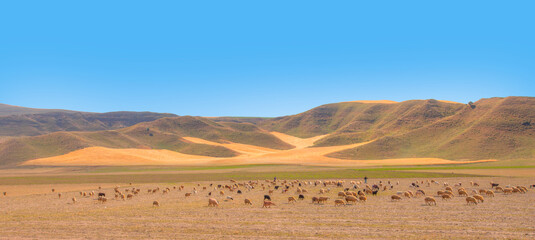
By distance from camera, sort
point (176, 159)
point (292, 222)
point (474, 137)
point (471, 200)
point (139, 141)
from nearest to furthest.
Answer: point (292, 222) → point (471, 200) → point (474, 137) → point (176, 159) → point (139, 141)

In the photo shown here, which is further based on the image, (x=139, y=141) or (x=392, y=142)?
(x=139, y=141)

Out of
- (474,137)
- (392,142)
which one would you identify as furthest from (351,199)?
(392,142)

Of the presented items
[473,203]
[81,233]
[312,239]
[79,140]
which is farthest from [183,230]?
[79,140]

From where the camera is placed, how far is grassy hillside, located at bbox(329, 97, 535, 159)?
105 meters

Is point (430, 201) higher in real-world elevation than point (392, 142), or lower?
lower

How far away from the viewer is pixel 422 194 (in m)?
32.4

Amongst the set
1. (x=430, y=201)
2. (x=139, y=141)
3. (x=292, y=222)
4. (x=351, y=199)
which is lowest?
(x=292, y=222)

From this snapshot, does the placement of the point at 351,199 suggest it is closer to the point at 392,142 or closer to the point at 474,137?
the point at 474,137

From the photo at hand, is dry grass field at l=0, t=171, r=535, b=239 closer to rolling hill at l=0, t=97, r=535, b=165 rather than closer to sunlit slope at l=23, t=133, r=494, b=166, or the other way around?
sunlit slope at l=23, t=133, r=494, b=166

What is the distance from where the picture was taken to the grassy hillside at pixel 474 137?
344ft

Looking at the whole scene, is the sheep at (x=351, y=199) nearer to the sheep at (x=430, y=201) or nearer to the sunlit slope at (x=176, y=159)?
the sheep at (x=430, y=201)

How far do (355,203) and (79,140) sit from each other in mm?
134431

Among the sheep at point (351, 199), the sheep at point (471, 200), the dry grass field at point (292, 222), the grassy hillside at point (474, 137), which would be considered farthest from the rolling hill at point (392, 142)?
the dry grass field at point (292, 222)

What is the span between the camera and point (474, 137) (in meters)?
114
